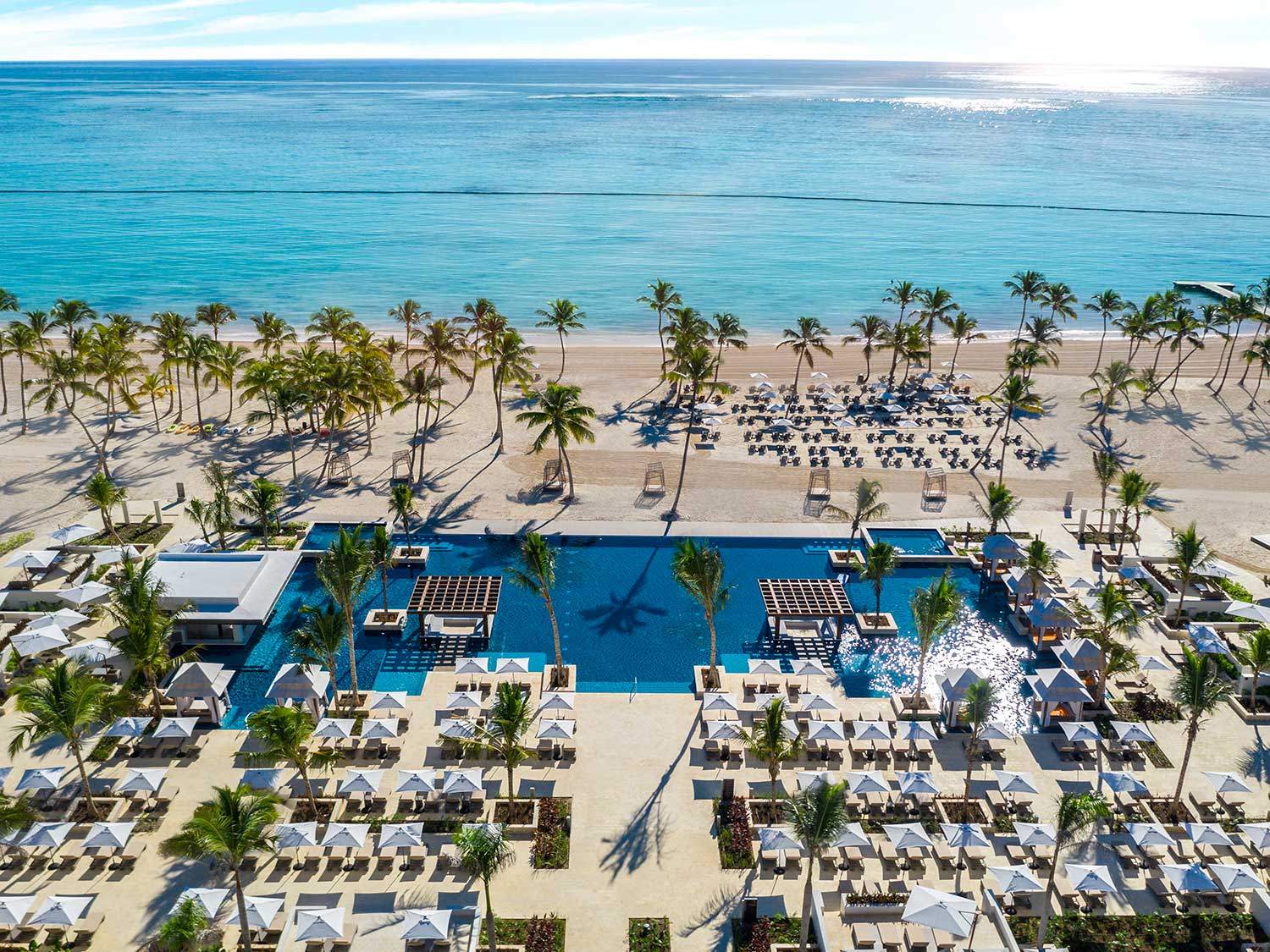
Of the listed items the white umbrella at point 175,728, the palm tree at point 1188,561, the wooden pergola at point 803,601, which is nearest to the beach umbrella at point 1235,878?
the palm tree at point 1188,561

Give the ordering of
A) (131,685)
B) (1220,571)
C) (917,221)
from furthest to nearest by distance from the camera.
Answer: (917,221)
(1220,571)
(131,685)

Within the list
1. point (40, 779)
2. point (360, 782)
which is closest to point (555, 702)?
point (360, 782)

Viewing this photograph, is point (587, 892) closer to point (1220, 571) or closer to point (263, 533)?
point (263, 533)

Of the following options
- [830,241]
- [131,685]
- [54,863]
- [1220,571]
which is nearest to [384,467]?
[131,685]

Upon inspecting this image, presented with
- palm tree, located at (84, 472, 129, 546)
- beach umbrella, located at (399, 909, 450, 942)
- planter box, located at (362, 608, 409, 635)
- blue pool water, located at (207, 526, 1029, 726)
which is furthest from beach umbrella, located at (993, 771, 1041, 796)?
palm tree, located at (84, 472, 129, 546)

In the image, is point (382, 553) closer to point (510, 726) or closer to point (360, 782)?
point (360, 782)
